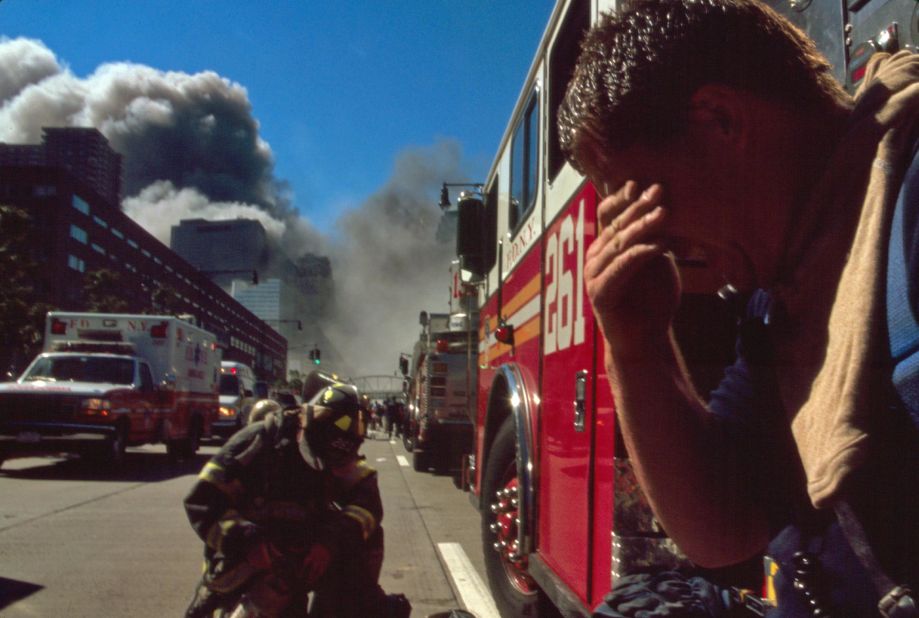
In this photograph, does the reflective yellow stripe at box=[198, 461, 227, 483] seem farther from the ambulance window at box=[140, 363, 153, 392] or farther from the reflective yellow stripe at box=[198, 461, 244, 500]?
the ambulance window at box=[140, 363, 153, 392]

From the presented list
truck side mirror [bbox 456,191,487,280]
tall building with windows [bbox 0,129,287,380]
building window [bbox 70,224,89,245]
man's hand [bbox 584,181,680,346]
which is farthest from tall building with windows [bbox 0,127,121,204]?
man's hand [bbox 584,181,680,346]

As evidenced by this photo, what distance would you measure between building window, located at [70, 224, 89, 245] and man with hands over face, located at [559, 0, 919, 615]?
80073 millimetres

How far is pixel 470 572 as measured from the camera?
6812 mm

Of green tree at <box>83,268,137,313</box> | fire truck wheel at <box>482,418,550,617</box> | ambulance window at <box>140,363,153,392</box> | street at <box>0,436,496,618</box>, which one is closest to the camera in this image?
fire truck wheel at <box>482,418,550,617</box>

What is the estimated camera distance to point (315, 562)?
121 inches

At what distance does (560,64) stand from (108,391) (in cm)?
1152

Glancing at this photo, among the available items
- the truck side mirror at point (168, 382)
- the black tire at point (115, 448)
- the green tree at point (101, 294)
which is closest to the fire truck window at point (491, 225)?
the black tire at point (115, 448)

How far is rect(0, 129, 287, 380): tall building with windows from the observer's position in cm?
7144

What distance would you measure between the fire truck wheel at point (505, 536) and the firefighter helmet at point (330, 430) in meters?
1.29

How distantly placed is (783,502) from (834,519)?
182 millimetres

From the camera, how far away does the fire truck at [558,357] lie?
8.60 feet

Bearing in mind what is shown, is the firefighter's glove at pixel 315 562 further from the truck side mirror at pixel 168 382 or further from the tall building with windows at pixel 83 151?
the tall building with windows at pixel 83 151

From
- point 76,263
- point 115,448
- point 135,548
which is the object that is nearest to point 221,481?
point 135,548

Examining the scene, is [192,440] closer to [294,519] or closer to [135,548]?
[135,548]
